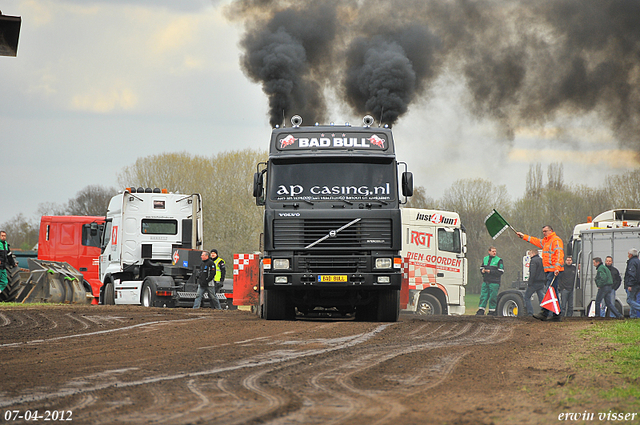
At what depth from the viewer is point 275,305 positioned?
536 inches

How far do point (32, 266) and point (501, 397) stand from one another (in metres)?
20.0

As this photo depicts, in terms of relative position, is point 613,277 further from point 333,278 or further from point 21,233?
point 21,233

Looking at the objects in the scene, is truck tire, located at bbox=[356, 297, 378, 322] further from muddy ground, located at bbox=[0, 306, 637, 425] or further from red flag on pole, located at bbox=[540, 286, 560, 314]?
red flag on pole, located at bbox=[540, 286, 560, 314]

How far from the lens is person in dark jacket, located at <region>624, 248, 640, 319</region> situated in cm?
1780

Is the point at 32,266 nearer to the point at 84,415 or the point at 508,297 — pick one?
the point at 508,297

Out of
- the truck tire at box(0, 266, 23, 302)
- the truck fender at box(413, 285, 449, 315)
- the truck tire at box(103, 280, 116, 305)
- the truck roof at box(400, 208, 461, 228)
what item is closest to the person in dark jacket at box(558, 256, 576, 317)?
the truck fender at box(413, 285, 449, 315)

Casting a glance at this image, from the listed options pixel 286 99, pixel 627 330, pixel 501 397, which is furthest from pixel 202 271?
pixel 501 397

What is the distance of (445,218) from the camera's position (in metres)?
20.7

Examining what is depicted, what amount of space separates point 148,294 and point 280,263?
29.8 feet

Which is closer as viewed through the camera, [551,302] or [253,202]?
[551,302]

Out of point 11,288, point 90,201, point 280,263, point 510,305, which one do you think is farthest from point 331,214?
point 90,201

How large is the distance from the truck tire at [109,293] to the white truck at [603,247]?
13.8m

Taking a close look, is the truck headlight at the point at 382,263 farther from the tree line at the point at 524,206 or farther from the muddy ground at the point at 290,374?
the tree line at the point at 524,206

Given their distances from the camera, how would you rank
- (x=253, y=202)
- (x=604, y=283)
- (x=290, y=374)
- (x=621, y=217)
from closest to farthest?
1. (x=290, y=374)
2. (x=604, y=283)
3. (x=621, y=217)
4. (x=253, y=202)
